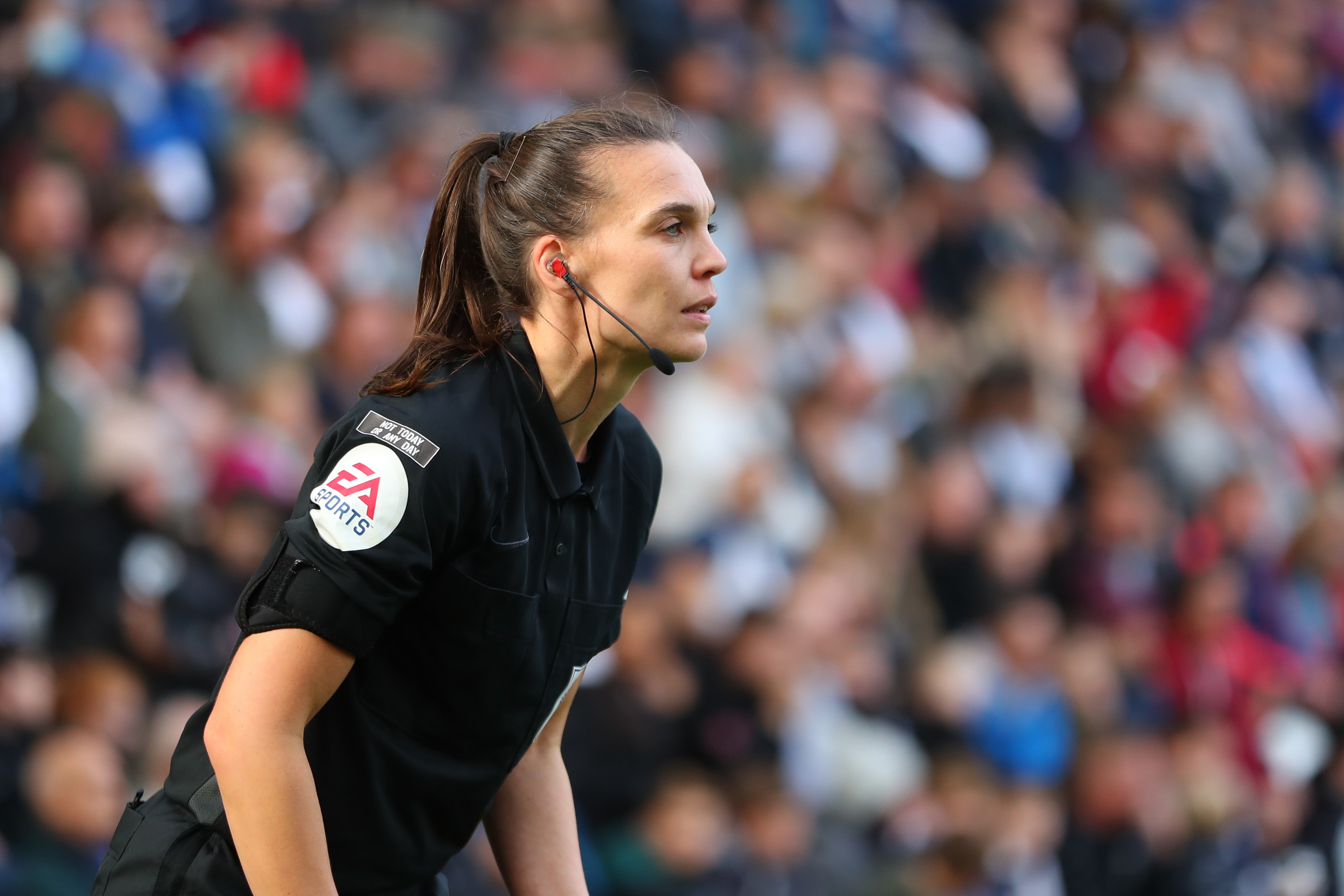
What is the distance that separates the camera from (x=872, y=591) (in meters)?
5.89

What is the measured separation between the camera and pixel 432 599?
6.05 feet

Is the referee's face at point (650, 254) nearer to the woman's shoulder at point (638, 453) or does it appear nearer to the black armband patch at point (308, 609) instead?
the woman's shoulder at point (638, 453)

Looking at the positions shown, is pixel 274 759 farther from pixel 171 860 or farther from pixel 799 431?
pixel 799 431

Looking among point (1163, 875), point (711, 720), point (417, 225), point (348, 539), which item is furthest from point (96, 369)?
point (1163, 875)

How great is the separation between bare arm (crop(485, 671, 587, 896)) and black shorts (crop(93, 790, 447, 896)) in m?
0.48

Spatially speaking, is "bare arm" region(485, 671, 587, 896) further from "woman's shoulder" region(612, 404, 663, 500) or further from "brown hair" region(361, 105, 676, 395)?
"brown hair" region(361, 105, 676, 395)

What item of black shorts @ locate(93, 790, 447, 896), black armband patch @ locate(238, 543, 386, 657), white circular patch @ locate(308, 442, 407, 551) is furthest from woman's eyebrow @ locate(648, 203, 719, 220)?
black shorts @ locate(93, 790, 447, 896)

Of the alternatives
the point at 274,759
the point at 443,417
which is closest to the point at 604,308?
the point at 443,417

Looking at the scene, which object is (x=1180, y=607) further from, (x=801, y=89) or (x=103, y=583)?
(x=103, y=583)

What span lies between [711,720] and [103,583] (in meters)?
1.98

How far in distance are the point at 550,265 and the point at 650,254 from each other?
149 mm

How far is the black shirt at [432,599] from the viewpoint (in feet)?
5.60

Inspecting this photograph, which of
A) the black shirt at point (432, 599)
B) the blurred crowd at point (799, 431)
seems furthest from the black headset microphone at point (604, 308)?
the blurred crowd at point (799, 431)

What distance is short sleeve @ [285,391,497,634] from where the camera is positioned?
170cm
